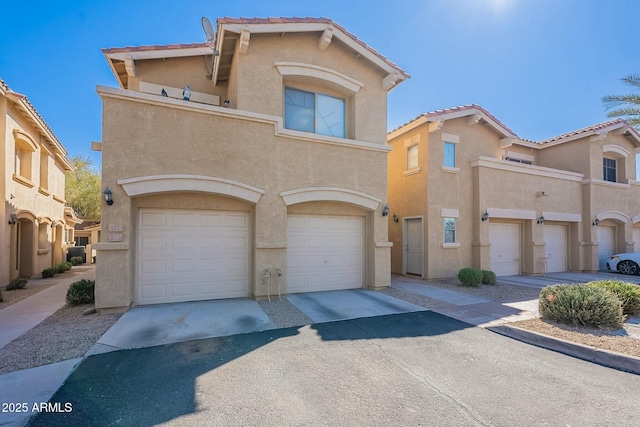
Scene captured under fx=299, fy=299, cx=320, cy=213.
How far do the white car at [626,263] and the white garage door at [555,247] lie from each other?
80.3 inches

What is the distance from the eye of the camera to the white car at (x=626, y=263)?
14.3 m

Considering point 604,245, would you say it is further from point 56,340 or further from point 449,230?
point 56,340

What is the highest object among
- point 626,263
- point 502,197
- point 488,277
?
point 502,197

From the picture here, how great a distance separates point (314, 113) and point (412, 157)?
5.62m

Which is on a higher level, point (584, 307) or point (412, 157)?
point (412, 157)

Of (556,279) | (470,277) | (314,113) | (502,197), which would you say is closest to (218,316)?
(314,113)

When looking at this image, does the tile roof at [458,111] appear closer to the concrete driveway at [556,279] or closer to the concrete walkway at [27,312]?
the concrete driveway at [556,279]

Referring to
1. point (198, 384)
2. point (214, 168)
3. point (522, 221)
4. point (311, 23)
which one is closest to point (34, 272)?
point (214, 168)

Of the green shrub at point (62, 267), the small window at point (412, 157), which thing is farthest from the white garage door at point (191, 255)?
the green shrub at point (62, 267)

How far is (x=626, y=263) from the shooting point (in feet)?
48.1

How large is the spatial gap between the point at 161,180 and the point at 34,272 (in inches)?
445

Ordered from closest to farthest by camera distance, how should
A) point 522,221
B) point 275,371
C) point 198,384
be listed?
point 198,384 < point 275,371 < point 522,221

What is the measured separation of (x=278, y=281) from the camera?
28.8 feet

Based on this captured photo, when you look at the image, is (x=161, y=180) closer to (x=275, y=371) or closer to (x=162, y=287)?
(x=162, y=287)
